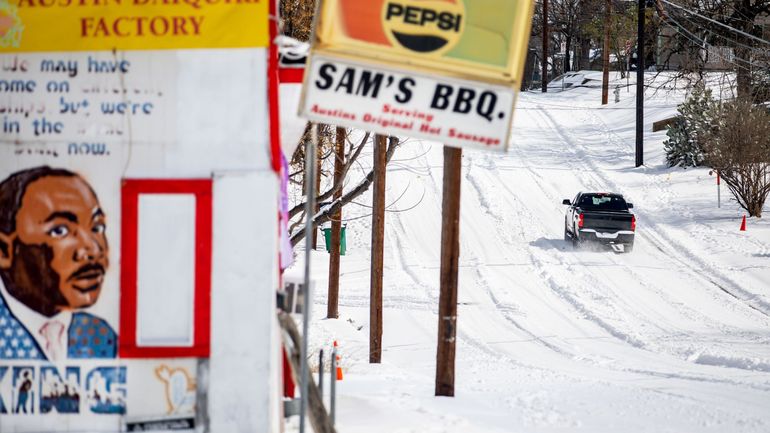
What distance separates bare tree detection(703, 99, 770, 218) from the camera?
33.2 metres

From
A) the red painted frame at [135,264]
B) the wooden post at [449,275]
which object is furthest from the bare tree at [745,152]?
the red painted frame at [135,264]

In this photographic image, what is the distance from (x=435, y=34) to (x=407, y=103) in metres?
0.45

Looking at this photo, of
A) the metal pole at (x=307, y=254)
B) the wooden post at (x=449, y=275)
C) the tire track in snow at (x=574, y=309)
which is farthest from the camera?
the tire track in snow at (x=574, y=309)

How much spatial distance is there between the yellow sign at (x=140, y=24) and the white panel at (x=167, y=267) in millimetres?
936

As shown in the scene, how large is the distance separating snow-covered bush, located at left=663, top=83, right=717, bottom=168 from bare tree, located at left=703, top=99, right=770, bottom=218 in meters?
4.84

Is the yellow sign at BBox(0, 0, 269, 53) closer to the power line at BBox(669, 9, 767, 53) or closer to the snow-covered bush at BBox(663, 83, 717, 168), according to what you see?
the snow-covered bush at BBox(663, 83, 717, 168)

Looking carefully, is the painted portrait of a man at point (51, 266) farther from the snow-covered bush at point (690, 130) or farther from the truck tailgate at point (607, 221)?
the snow-covered bush at point (690, 130)

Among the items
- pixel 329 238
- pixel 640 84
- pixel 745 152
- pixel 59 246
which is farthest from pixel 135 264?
pixel 640 84

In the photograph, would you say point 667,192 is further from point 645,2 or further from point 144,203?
point 144,203

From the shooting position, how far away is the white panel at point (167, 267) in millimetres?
6191

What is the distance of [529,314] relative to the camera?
78.9ft

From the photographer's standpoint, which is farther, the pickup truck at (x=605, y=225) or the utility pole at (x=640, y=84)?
the utility pole at (x=640, y=84)

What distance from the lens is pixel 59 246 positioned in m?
6.32

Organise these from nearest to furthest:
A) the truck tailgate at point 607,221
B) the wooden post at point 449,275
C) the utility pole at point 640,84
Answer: the wooden post at point 449,275
the truck tailgate at point 607,221
the utility pole at point 640,84
